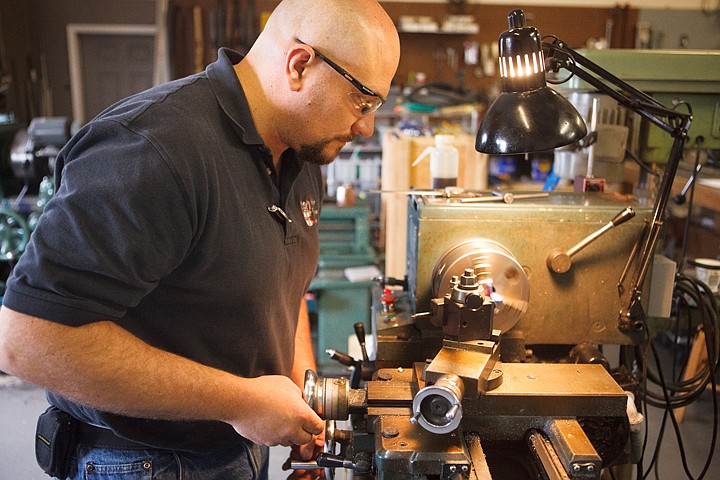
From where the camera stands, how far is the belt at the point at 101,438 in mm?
1009

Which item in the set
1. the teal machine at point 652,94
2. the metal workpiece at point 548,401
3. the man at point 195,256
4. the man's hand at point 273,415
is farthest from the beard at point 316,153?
the teal machine at point 652,94

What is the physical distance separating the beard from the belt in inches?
21.7

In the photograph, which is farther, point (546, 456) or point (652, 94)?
point (652, 94)

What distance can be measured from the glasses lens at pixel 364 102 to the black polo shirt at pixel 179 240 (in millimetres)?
155

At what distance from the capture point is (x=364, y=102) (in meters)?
1.06

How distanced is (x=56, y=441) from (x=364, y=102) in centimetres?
74

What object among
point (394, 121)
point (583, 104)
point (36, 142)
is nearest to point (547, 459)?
point (583, 104)

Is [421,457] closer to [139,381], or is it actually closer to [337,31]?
[139,381]

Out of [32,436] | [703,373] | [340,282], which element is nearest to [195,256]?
[703,373]

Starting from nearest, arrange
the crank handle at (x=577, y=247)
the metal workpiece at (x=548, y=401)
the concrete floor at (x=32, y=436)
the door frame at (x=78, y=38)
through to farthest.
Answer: the metal workpiece at (x=548, y=401) < the crank handle at (x=577, y=247) < the concrete floor at (x=32, y=436) < the door frame at (x=78, y=38)

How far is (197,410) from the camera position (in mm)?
896

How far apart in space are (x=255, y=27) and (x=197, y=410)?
5165mm

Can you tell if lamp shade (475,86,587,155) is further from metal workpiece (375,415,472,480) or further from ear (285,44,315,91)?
metal workpiece (375,415,472,480)

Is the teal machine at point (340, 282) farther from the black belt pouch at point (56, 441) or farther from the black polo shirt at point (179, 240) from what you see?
the black belt pouch at point (56, 441)
